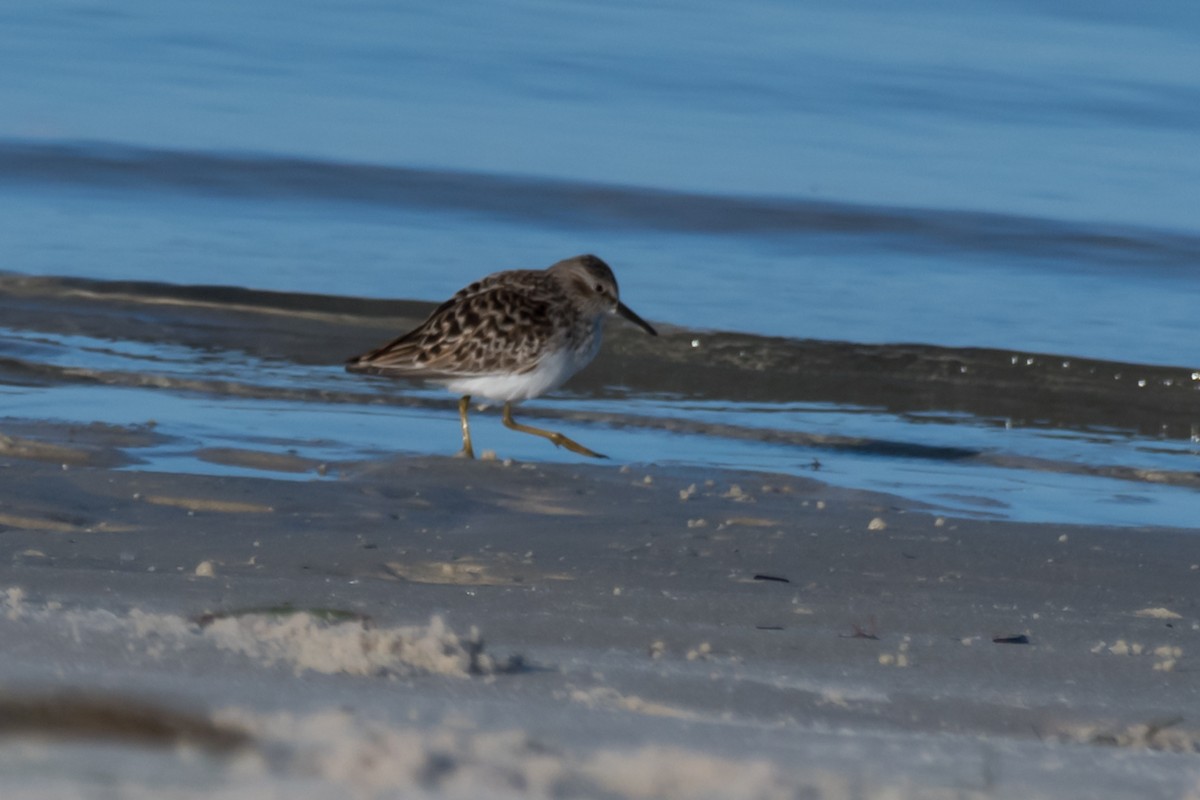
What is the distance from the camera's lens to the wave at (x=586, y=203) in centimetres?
1365

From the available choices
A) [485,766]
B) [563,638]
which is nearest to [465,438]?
[563,638]

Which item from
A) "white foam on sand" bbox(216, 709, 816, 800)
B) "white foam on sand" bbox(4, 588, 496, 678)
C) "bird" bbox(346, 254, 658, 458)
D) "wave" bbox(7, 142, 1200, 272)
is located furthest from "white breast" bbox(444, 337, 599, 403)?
"wave" bbox(7, 142, 1200, 272)

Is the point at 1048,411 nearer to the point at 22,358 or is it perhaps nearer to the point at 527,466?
the point at 527,466

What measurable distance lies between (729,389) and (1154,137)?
9832 mm

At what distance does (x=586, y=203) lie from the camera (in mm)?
14680

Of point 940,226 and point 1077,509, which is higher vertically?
point 940,226

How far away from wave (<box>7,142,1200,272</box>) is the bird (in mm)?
6536

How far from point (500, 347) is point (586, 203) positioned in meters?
7.66

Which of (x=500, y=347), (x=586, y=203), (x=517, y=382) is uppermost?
(x=586, y=203)

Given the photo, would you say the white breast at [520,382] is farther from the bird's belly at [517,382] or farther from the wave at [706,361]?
the wave at [706,361]

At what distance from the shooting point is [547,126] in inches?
693

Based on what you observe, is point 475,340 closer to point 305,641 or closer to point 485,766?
point 305,641

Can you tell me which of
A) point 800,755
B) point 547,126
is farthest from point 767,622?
point 547,126

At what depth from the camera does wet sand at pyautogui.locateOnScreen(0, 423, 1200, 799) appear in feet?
8.11
